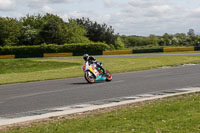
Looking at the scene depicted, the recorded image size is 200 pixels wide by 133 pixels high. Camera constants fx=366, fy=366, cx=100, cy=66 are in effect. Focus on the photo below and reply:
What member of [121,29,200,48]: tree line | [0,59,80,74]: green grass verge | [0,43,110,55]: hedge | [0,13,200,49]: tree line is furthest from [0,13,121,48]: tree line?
[0,59,80,74]: green grass verge

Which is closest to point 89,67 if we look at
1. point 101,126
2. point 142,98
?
point 142,98

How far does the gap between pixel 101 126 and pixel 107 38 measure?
3327 inches

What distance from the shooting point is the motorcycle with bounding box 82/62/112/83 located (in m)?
16.6

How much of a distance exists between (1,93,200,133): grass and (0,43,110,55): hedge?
1895 inches

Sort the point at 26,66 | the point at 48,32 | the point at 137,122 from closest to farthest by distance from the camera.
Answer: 1. the point at 137,122
2. the point at 26,66
3. the point at 48,32

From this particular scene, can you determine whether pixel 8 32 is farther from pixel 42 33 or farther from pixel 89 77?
pixel 89 77

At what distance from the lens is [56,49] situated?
60375 mm

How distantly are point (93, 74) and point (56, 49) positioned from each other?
145ft

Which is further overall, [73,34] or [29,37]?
[29,37]

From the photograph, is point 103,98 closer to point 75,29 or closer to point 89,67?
point 89,67

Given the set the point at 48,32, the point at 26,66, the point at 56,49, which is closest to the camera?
the point at 26,66

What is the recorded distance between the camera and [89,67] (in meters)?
16.6

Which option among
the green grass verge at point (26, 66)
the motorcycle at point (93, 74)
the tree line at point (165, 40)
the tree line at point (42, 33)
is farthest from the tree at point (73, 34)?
the motorcycle at point (93, 74)

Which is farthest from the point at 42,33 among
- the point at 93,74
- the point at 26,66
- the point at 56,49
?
the point at 93,74
